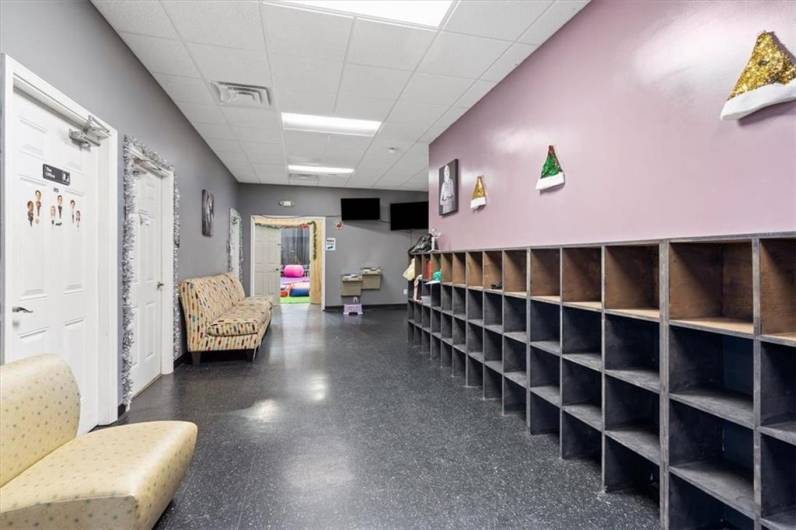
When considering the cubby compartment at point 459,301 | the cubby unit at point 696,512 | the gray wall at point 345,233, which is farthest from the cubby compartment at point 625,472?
the gray wall at point 345,233

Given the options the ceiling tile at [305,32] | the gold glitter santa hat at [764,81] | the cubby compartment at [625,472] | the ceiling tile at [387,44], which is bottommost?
the cubby compartment at [625,472]

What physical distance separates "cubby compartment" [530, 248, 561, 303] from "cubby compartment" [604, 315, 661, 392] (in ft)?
1.97

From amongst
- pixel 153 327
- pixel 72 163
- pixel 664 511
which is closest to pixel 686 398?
pixel 664 511

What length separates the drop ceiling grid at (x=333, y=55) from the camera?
8.32ft

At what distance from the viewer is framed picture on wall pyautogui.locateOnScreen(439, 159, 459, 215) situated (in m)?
4.46

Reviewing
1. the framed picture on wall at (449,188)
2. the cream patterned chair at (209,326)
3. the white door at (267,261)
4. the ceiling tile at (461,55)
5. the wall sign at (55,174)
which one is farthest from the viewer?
the white door at (267,261)

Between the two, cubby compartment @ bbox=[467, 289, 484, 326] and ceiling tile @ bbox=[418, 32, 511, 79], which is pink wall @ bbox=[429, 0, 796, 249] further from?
cubby compartment @ bbox=[467, 289, 484, 326]

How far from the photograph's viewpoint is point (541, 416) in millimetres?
2572

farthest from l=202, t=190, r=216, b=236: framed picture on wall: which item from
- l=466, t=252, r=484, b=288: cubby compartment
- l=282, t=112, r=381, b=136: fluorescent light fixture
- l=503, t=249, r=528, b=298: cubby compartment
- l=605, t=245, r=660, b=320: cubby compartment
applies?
l=605, t=245, r=660, b=320: cubby compartment

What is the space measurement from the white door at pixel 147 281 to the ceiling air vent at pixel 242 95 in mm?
1039

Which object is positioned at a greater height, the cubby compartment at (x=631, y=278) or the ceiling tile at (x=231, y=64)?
the ceiling tile at (x=231, y=64)

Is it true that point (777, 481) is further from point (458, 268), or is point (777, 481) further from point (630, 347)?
point (458, 268)

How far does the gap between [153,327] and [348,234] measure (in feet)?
18.0

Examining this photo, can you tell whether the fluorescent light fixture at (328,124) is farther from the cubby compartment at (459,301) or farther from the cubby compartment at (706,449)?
the cubby compartment at (706,449)
